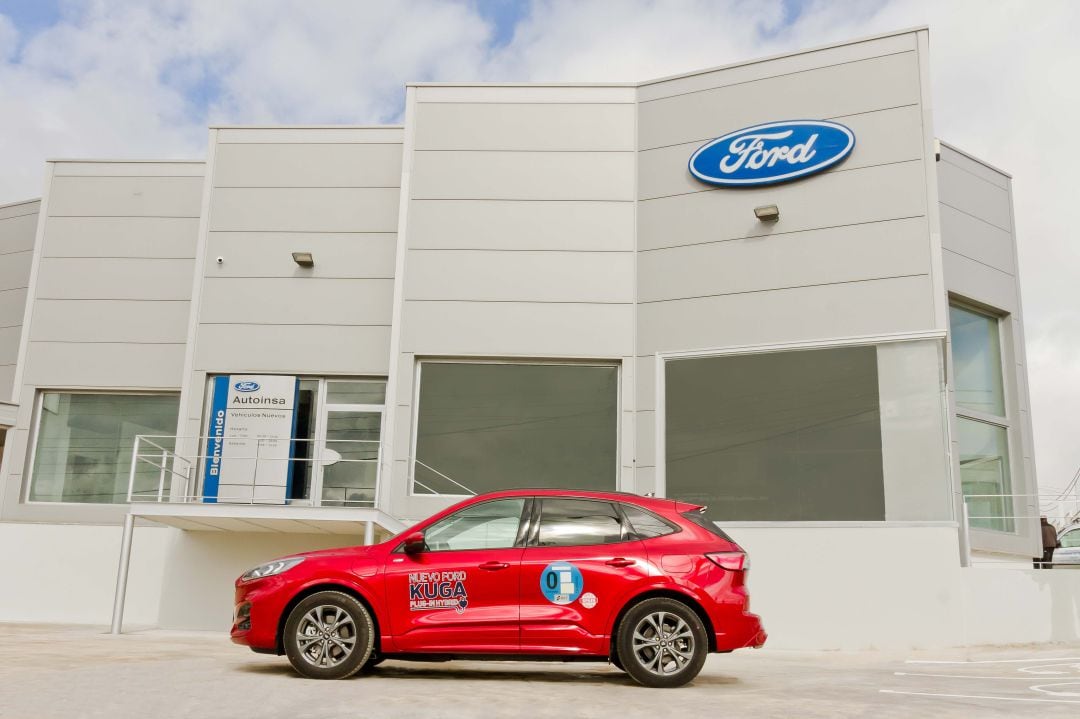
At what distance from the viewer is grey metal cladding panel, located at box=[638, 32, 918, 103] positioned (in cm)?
1489

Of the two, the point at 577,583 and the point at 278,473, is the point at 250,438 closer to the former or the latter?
the point at 278,473

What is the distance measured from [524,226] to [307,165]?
4.18m

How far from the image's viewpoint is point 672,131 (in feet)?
52.7

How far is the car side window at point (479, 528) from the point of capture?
769 cm

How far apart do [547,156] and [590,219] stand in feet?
4.27

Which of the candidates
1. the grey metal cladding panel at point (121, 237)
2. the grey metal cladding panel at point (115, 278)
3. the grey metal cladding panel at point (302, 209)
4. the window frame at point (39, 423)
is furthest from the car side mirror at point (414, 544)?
the grey metal cladding panel at point (121, 237)

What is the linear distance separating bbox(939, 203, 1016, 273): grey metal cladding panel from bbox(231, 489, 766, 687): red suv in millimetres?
12239

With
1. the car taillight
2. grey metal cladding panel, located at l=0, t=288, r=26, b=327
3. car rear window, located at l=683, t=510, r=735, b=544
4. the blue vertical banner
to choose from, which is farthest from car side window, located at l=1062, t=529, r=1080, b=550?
grey metal cladding panel, located at l=0, t=288, r=26, b=327

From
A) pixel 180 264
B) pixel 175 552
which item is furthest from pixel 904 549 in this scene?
pixel 180 264

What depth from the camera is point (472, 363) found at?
15836 millimetres

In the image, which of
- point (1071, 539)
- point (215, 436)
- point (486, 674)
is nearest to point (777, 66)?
point (1071, 539)

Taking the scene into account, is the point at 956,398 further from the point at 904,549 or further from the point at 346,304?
the point at 346,304

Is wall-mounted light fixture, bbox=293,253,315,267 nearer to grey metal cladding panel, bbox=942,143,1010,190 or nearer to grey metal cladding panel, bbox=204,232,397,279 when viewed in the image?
grey metal cladding panel, bbox=204,232,397,279

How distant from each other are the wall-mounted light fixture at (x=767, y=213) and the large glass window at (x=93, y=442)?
10447mm
